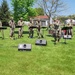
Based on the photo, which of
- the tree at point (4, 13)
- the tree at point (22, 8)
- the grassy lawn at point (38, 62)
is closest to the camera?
the grassy lawn at point (38, 62)

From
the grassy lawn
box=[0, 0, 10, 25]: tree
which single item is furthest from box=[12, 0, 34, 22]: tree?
box=[0, 0, 10, 25]: tree

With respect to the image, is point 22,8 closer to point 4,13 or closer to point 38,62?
point 38,62

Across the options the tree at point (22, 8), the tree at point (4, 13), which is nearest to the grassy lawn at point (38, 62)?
the tree at point (22, 8)

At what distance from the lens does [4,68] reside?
1311 centimetres

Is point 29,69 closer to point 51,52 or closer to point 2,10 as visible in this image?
point 51,52

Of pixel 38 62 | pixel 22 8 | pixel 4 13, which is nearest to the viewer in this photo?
pixel 38 62

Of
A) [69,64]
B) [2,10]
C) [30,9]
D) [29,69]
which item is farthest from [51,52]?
[2,10]

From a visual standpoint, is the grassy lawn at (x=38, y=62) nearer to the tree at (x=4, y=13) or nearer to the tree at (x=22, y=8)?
the tree at (x=22, y=8)

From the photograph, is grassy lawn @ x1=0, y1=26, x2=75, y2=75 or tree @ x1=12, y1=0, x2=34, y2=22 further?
tree @ x1=12, y1=0, x2=34, y2=22

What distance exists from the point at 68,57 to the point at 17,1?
26539 mm

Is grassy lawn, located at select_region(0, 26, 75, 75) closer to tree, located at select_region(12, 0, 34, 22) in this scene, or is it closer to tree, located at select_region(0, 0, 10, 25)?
tree, located at select_region(12, 0, 34, 22)

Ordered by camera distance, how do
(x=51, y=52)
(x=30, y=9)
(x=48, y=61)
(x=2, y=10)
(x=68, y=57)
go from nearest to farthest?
(x=48, y=61) → (x=68, y=57) → (x=51, y=52) → (x=30, y=9) → (x=2, y=10)

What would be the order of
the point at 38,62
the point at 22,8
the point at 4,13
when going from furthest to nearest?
1. the point at 4,13
2. the point at 22,8
3. the point at 38,62

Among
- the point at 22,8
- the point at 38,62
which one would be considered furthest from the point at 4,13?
the point at 38,62
